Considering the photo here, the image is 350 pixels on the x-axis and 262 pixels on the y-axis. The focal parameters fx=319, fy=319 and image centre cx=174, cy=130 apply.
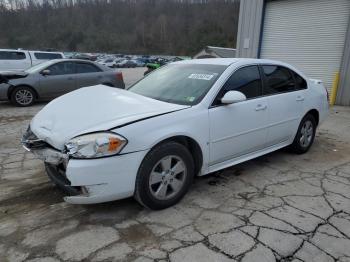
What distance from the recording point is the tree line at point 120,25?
268ft

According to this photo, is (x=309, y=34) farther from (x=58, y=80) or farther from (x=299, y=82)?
(x=58, y=80)

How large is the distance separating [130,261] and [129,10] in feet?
353

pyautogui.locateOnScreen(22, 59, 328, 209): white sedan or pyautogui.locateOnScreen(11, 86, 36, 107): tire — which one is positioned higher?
pyautogui.locateOnScreen(22, 59, 328, 209): white sedan

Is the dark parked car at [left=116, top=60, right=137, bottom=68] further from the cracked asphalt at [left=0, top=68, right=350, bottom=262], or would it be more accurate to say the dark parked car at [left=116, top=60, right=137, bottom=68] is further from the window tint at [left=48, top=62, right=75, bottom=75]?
the cracked asphalt at [left=0, top=68, right=350, bottom=262]

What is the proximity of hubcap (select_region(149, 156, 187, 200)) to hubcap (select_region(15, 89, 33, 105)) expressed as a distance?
734 cm

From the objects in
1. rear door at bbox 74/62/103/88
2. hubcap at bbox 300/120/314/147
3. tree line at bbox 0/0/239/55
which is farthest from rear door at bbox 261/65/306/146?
tree line at bbox 0/0/239/55

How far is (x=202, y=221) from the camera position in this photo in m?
3.09

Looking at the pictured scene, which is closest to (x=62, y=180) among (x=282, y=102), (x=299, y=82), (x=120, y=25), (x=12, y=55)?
(x=282, y=102)

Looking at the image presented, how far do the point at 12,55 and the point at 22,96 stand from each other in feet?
21.2

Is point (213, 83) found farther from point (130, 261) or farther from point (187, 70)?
point (130, 261)

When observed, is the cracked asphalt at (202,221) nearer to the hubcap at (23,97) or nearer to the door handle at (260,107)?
the door handle at (260,107)

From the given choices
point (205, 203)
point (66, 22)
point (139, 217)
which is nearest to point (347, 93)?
point (205, 203)

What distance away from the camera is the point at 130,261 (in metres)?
2.51

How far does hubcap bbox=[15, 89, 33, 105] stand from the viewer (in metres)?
9.06
